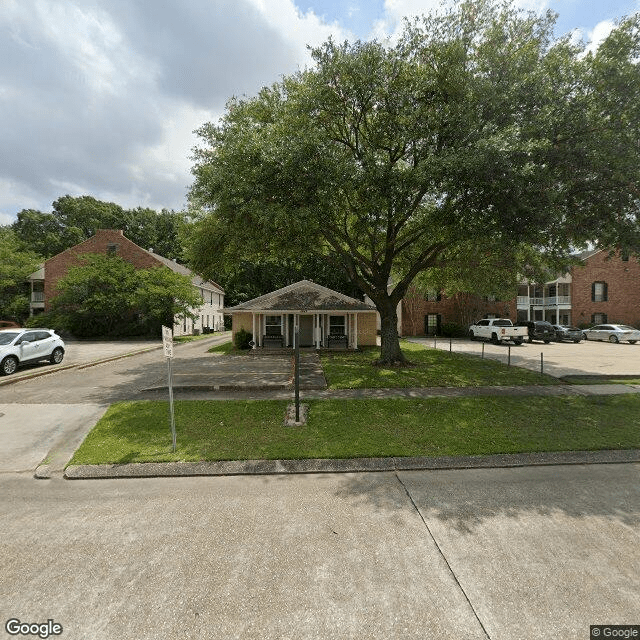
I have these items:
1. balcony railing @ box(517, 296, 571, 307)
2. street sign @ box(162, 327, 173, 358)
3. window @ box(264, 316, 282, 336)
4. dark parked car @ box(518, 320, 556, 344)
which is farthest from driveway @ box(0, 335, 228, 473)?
balcony railing @ box(517, 296, 571, 307)

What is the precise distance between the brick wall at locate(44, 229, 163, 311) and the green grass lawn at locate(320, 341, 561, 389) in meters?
25.6

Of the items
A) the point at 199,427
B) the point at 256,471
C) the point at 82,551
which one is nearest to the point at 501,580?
the point at 256,471

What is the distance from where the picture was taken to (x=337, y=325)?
71.2 feet

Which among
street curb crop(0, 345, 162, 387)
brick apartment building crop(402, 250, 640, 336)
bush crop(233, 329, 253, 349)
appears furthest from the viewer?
brick apartment building crop(402, 250, 640, 336)

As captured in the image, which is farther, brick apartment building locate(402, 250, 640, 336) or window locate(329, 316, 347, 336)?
brick apartment building locate(402, 250, 640, 336)

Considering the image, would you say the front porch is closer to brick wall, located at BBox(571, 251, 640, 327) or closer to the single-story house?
the single-story house

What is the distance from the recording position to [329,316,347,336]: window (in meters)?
21.7

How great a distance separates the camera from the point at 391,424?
A: 748cm

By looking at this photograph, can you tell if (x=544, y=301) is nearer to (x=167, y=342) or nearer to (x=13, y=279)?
(x=167, y=342)

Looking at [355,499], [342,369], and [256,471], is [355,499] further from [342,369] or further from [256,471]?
[342,369]

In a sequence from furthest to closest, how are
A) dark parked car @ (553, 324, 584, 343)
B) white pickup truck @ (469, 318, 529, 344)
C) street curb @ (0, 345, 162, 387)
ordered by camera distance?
1. dark parked car @ (553, 324, 584, 343)
2. white pickup truck @ (469, 318, 529, 344)
3. street curb @ (0, 345, 162, 387)

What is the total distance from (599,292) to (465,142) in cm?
3404

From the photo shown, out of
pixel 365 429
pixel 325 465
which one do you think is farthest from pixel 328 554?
pixel 365 429

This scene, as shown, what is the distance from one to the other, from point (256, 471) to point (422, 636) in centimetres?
341
